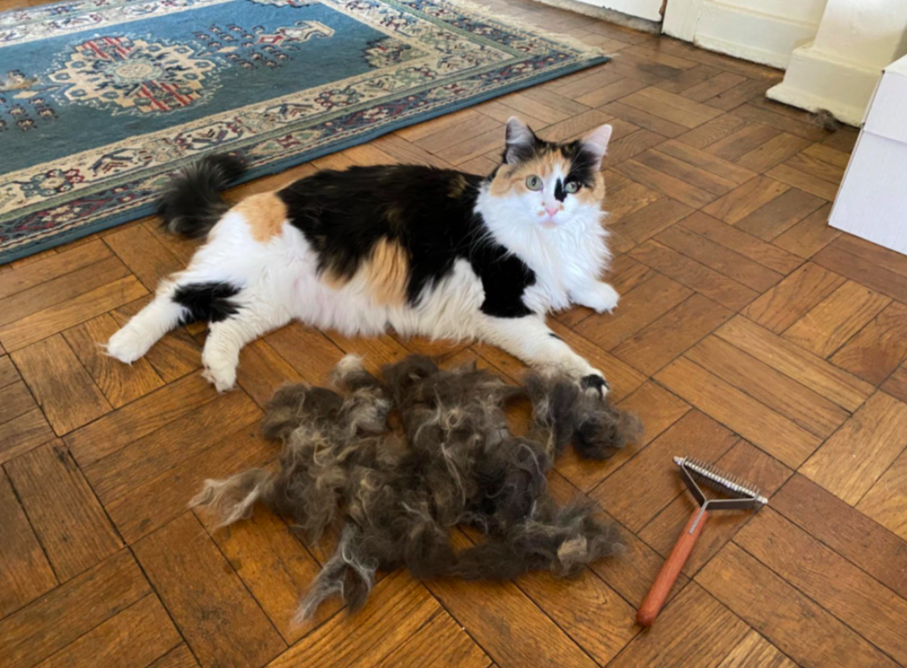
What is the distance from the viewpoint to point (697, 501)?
116cm

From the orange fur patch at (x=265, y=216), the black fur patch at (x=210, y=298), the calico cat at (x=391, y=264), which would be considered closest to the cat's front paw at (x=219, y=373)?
the calico cat at (x=391, y=264)

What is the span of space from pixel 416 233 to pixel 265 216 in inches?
13.8

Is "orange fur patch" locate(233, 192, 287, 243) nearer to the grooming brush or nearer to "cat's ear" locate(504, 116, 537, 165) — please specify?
"cat's ear" locate(504, 116, 537, 165)

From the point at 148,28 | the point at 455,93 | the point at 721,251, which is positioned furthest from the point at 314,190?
the point at 148,28

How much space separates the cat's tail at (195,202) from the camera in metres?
1.76

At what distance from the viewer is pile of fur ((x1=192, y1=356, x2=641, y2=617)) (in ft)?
3.43

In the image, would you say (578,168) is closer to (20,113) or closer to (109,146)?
(109,146)

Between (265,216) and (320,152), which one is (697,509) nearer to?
(265,216)

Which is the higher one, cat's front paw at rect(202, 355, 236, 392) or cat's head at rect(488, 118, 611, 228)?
cat's head at rect(488, 118, 611, 228)

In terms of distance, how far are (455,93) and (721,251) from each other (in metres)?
1.27

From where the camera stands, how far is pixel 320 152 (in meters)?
2.21

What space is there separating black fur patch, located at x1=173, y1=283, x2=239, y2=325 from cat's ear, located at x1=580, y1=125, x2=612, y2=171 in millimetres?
828

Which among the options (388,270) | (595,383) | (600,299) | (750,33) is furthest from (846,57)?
(388,270)

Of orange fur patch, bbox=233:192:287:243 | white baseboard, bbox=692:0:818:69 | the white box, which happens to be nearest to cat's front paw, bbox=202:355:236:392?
orange fur patch, bbox=233:192:287:243
